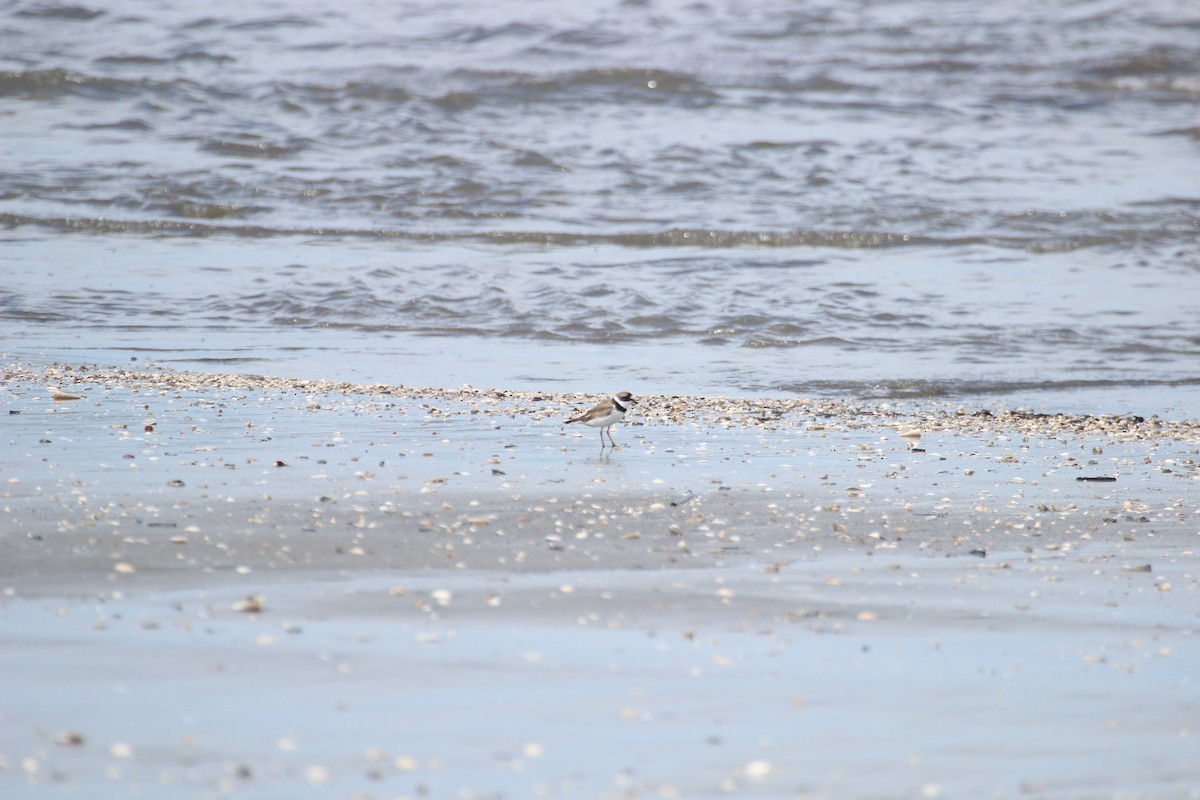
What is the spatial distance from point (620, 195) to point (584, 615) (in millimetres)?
14496

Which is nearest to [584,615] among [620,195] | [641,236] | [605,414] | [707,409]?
[605,414]

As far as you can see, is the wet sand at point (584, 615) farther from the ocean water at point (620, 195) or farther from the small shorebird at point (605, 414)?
the ocean water at point (620, 195)

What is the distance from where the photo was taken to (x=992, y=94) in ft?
83.7

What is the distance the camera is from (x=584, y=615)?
427 centimetres

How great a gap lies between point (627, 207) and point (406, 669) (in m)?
14.4

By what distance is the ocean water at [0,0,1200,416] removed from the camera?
11203 millimetres

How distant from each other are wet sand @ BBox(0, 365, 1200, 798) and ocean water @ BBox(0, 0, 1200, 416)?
10.4ft

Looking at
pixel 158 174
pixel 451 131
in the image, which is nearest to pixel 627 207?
pixel 451 131

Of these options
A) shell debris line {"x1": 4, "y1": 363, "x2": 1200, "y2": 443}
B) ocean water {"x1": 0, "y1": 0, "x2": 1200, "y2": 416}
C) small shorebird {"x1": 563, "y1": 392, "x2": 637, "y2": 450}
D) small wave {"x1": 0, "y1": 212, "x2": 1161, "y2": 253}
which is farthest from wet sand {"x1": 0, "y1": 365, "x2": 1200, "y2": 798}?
small wave {"x1": 0, "y1": 212, "x2": 1161, "y2": 253}

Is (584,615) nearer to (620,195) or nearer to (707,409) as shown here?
(707,409)

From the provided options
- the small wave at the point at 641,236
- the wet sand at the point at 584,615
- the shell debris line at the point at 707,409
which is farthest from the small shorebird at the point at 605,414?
the small wave at the point at 641,236

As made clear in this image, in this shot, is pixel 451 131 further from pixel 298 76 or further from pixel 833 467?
pixel 833 467

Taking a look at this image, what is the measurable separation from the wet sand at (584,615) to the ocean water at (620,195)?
10.4 feet

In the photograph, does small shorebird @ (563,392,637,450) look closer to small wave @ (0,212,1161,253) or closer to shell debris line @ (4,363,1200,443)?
shell debris line @ (4,363,1200,443)
